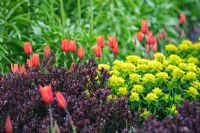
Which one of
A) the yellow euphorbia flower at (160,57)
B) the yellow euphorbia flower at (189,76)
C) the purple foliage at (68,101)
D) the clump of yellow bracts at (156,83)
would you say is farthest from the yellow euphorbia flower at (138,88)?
the yellow euphorbia flower at (160,57)

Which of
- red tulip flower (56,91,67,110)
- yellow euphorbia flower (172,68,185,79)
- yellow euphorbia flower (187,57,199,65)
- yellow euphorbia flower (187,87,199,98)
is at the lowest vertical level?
yellow euphorbia flower (187,87,199,98)

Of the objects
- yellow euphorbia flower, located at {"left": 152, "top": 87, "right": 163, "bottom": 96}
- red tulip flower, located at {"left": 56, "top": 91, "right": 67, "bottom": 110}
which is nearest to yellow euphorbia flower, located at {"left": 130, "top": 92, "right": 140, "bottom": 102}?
yellow euphorbia flower, located at {"left": 152, "top": 87, "right": 163, "bottom": 96}

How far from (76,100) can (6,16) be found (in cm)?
174

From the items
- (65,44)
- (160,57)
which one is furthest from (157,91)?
(65,44)

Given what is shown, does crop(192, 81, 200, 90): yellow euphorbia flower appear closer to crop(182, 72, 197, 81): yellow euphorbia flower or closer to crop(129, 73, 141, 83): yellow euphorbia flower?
crop(182, 72, 197, 81): yellow euphorbia flower

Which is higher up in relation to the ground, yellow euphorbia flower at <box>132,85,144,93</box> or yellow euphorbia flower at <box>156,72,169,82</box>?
yellow euphorbia flower at <box>156,72,169,82</box>

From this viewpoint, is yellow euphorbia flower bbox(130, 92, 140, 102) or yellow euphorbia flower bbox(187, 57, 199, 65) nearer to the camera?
yellow euphorbia flower bbox(130, 92, 140, 102)

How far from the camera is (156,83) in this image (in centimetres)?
390

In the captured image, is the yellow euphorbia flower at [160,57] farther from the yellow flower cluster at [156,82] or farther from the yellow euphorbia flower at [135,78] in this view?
the yellow euphorbia flower at [135,78]

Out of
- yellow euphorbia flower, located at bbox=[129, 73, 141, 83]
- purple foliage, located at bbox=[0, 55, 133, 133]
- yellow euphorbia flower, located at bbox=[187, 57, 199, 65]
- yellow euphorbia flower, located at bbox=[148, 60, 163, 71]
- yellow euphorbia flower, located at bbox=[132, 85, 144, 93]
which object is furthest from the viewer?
yellow euphorbia flower, located at bbox=[187, 57, 199, 65]

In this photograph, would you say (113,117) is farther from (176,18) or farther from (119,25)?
(176,18)

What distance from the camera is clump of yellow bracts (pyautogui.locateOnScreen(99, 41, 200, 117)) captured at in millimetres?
3770

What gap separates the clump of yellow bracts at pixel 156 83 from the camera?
377 centimetres

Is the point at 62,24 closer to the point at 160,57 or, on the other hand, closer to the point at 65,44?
the point at 65,44
